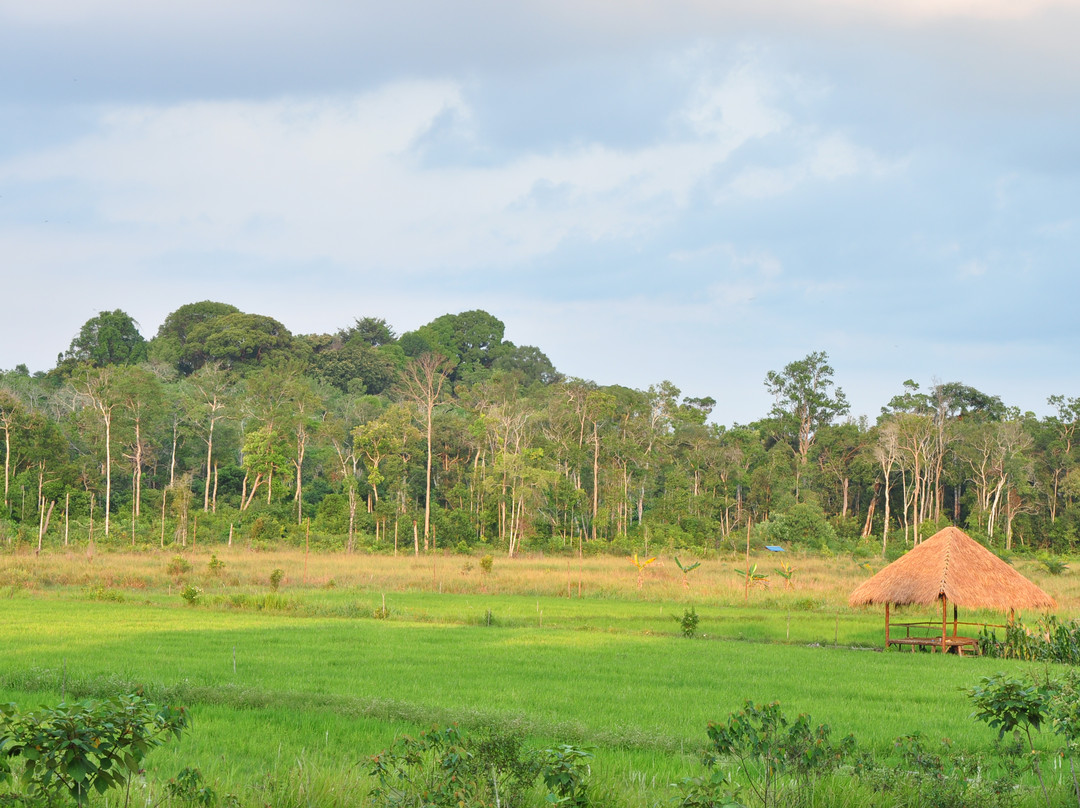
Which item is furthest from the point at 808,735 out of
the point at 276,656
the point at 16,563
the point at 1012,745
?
the point at 16,563

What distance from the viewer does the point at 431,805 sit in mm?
5992

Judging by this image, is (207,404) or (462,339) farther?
(462,339)

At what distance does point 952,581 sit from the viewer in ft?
71.2

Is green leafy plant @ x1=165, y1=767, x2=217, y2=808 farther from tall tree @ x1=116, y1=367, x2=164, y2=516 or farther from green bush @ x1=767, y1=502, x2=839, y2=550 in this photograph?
green bush @ x1=767, y1=502, x2=839, y2=550

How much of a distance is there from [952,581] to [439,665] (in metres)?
12.8

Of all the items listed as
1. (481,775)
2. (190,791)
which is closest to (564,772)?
(481,775)

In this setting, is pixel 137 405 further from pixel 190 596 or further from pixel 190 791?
pixel 190 791

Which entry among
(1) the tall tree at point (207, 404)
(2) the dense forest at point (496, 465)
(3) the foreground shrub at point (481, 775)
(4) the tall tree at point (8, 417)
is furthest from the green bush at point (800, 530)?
(3) the foreground shrub at point (481, 775)

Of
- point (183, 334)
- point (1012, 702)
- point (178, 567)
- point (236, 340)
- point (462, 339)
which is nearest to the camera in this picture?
point (1012, 702)

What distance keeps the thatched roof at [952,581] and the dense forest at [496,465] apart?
25639 mm

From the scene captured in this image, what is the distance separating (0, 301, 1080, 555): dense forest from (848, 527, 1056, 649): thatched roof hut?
2556 centimetres

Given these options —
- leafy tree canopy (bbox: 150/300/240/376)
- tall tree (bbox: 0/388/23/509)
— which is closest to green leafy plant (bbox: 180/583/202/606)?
tall tree (bbox: 0/388/23/509)

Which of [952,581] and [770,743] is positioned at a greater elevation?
[770,743]

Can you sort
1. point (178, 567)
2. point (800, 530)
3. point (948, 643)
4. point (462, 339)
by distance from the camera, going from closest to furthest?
point (948, 643) < point (178, 567) < point (800, 530) < point (462, 339)
